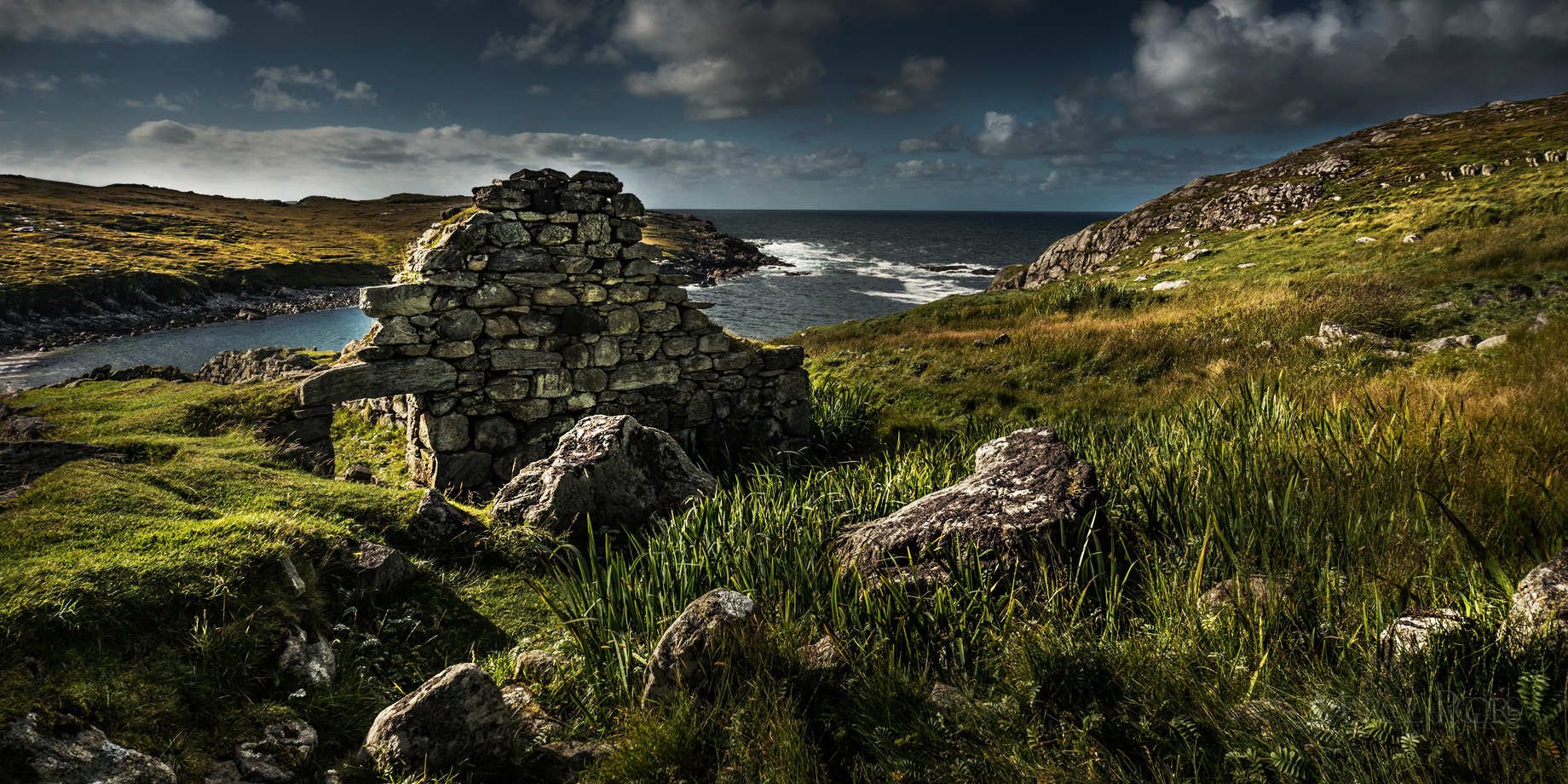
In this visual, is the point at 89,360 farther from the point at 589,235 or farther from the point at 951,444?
the point at 951,444

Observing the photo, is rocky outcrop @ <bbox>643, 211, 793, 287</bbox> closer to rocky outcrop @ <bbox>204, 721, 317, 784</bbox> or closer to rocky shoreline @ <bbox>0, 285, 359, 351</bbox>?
rocky shoreline @ <bbox>0, 285, 359, 351</bbox>

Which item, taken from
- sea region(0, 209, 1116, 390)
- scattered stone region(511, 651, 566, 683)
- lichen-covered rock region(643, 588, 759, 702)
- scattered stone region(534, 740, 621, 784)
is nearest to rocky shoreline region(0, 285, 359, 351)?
sea region(0, 209, 1116, 390)

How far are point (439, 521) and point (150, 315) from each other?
45957 mm

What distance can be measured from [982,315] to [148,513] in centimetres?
2030

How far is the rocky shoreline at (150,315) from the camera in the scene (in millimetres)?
29319

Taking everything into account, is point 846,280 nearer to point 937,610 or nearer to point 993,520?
point 993,520

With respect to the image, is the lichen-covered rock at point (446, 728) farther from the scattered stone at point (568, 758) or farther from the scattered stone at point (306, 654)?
the scattered stone at point (306, 654)

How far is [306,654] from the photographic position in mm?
3523

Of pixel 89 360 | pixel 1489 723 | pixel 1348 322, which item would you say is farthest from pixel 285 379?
pixel 89 360

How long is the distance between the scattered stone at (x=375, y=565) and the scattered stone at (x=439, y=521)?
2.59 ft

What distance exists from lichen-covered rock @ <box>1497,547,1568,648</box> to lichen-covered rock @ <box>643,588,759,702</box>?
314 cm

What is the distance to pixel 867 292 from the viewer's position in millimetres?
55438

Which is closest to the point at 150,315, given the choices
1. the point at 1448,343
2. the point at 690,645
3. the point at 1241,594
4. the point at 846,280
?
the point at 690,645

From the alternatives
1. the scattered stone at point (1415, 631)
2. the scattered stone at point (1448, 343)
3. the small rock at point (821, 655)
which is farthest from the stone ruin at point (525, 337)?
Result: the scattered stone at point (1448, 343)
